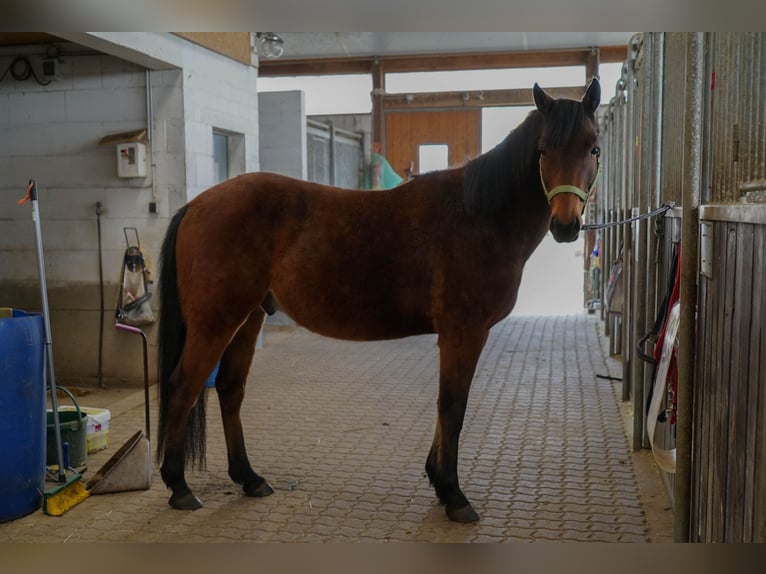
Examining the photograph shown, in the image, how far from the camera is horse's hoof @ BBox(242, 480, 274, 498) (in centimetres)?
300

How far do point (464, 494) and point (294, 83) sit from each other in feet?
33.9

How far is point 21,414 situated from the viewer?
2.75m

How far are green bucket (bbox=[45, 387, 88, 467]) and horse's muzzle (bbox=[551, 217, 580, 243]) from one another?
220cm

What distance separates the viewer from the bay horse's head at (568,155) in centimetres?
252

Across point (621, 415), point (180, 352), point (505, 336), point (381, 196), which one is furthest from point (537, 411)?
point (505, 336)

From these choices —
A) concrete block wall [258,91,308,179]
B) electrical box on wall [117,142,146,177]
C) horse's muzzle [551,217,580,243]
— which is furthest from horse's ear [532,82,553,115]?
concrete block wall [258,91,308,179]

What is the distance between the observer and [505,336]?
23.0 ft

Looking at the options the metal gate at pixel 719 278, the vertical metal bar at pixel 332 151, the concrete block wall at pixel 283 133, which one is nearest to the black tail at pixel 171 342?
the metal gate at pixel 719 278

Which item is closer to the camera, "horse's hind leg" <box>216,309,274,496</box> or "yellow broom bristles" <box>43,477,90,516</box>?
"yellow broom bristles" <box>43,477,90,516</box>

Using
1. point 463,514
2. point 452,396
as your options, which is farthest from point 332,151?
point 463,514

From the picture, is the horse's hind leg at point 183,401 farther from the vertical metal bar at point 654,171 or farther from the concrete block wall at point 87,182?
the concrete block wall at point 87,182

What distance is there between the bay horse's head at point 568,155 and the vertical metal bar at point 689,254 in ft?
1.69

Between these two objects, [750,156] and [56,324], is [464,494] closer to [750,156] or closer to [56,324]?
[750,156]

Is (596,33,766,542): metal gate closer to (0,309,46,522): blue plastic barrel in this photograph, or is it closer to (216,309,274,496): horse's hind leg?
(216,309,274,496): horse's hind leg
